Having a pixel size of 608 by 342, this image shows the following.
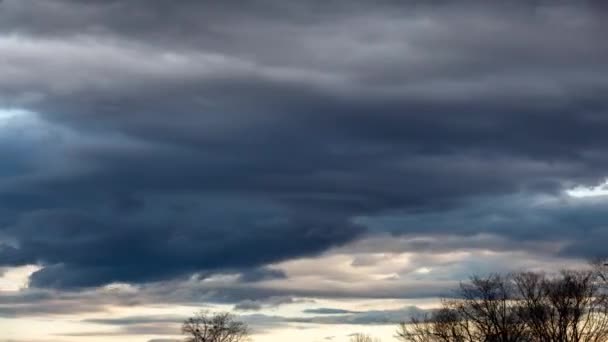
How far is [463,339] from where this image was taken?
174 meters

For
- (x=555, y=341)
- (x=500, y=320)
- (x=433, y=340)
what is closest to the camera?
(x=555, y=341)

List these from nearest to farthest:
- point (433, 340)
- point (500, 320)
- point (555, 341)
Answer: point (555, 341) < point (500, 320) < point (433, 340)

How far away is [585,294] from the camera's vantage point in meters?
160

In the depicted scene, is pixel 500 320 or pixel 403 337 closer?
pixel 500 320

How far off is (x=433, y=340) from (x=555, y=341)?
3430cm

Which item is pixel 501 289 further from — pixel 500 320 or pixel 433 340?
pixel 433 340

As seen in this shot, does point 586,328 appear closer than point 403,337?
Yes

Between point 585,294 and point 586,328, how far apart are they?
16.1 feet

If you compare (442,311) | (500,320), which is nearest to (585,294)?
(500,320)

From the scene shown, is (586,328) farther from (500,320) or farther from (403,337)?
(403,337)

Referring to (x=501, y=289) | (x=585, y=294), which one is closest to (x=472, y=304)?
(x=501, y=289)

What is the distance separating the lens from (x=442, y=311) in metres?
189

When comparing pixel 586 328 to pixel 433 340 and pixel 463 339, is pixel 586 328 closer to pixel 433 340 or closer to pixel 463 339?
pixel 463 339

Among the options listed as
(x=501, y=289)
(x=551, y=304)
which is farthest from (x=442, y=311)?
(x=551, y=304)
